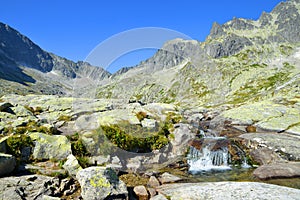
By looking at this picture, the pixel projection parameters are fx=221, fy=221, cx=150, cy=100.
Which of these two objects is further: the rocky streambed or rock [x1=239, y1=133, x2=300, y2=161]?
rock [x1=239, y1=133, x2=300, y2=161]

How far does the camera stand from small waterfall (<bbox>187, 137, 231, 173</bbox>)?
893 inches

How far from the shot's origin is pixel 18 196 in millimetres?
10742

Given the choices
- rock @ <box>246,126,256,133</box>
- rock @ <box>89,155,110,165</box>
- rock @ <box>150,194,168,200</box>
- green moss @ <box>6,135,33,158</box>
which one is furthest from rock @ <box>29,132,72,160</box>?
rock @ <box>246,126,256,133</box>

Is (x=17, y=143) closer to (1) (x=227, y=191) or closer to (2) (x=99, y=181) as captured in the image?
(2) (x=99, y=181)

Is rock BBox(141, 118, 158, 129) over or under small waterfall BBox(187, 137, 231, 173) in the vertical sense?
over

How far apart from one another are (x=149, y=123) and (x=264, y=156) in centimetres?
1331

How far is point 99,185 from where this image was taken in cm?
1138

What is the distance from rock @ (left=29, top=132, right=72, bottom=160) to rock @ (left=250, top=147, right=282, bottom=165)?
19768mm

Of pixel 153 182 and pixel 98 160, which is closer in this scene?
pixel 153 182

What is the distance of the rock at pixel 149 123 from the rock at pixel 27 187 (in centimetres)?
1115

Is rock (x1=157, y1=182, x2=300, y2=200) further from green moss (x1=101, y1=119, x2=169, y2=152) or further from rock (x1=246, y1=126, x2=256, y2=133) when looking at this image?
rock (x1=246, y1=126, x2=256, y2=133)

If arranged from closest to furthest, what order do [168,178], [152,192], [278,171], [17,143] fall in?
[152,192]
[17,143]
[168,178]
[278,171]

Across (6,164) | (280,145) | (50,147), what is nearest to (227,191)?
(50,147)

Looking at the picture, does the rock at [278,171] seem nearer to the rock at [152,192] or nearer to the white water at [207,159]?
the white water at [207,159]
